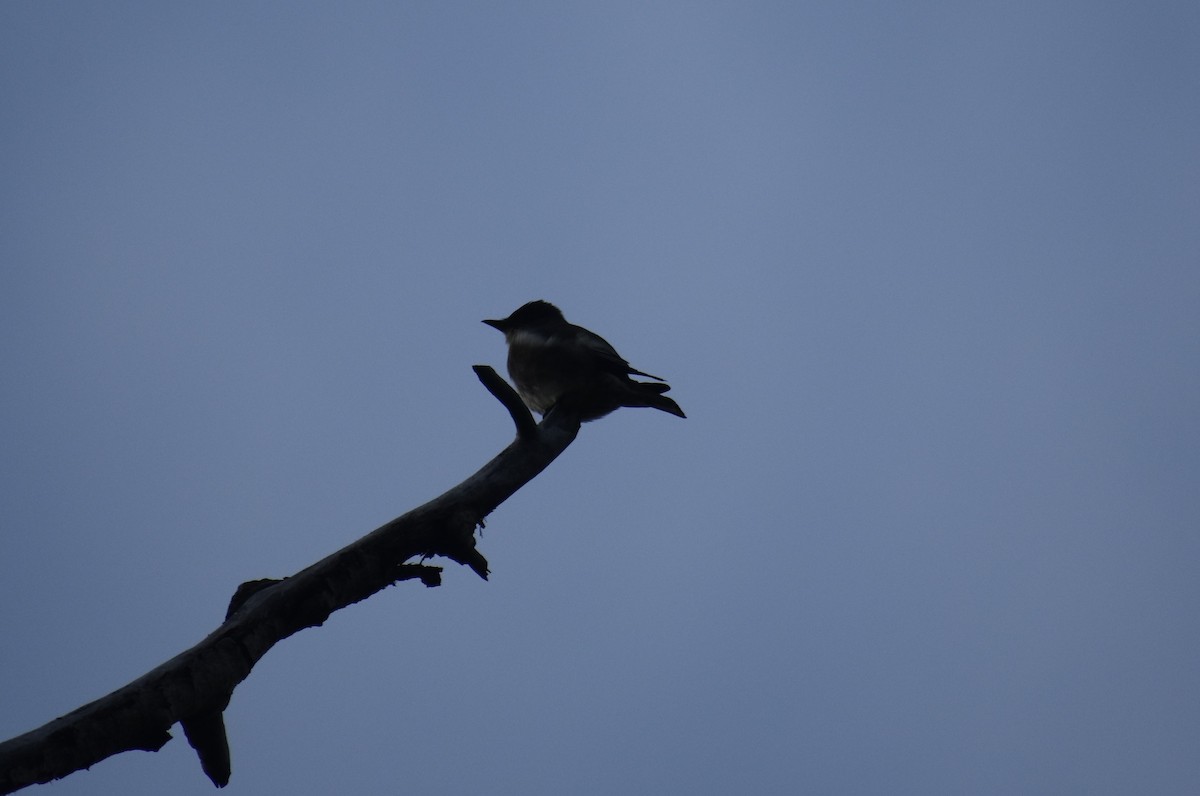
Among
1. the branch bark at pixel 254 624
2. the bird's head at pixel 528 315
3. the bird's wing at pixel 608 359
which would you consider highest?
the bird's head at pixel 528 315

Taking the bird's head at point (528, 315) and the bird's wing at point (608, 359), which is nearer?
the bird's wing at point (608, 359)

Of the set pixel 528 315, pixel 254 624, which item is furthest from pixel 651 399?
pixel 254 624

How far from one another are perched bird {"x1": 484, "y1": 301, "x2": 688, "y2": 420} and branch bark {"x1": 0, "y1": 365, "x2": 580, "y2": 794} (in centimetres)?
106

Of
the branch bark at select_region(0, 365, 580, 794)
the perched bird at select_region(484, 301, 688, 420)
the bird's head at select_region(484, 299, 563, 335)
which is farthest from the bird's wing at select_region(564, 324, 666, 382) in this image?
the branch bark at select_region(0, 365, 580, 794)

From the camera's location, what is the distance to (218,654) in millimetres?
3055

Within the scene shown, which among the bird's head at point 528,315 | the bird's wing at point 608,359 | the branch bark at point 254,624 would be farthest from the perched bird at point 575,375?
the branch bark at point 254,624

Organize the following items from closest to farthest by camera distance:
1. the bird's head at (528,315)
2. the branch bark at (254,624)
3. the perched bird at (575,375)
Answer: the branch bark at (254,624) < the perched bird at (575,375) < the bird's head at (528,315)

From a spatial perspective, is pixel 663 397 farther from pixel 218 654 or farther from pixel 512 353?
pixel 218 654

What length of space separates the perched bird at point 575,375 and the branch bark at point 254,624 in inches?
41.5

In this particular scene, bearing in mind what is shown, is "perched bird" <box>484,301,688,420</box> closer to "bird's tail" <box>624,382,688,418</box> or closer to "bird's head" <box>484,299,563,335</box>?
"bird's tail" <box>624,382,688,418</box>

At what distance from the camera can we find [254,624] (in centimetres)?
321

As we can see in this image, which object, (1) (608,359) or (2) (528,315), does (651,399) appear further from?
(2) (528,315)

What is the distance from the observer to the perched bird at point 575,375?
→ 217 inches

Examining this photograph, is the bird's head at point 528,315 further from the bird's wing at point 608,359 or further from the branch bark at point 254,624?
the branch bark at point 254,624
